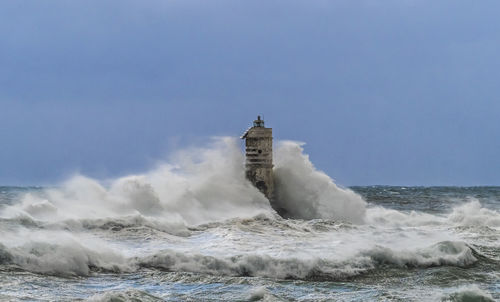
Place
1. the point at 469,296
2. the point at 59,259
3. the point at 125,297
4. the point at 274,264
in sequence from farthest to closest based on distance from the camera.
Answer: the point at 274,264 → the point at 59,259 → the point at 469,296 → the point at 125,297

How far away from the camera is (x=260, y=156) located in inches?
A: 745

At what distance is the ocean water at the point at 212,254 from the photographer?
9.31 meters

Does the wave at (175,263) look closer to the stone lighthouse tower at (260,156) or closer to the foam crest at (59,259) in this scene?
the foam crest at (59,259)

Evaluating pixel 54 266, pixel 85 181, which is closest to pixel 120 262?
pixel 54 266

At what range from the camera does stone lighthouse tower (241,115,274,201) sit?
18.7 meters

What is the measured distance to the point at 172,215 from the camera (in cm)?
1675

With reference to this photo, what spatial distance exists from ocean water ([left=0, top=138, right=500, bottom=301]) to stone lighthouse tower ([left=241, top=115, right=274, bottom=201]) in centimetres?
43

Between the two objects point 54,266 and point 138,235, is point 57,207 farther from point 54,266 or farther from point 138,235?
point 54,266

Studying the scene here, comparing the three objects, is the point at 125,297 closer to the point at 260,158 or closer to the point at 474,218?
the point at 260,158

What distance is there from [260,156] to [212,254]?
7569 mm

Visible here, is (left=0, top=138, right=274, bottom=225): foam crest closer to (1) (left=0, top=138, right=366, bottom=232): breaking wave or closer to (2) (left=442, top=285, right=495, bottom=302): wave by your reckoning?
(1) (left=0, top=138, right=366, bottom=232): breaking wave

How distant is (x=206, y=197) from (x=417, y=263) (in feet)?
27.1

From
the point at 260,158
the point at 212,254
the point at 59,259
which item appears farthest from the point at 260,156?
the point at 59,259

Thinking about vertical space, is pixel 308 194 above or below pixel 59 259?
above
